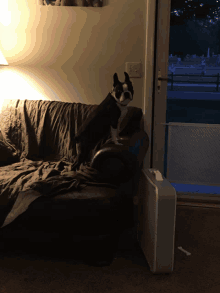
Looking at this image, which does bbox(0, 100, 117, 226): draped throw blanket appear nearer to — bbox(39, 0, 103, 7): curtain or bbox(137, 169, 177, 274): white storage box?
bbox(137, 169, 177, 274): white storage box

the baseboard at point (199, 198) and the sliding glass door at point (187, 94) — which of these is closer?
the sliding glass door at point (187, 94)

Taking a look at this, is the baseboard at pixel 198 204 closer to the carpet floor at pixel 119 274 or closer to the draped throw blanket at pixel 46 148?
the carpet floor at pixel 119 274

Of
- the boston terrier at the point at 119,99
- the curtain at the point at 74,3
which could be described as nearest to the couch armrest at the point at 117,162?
the boston terrier at the point at 119,99

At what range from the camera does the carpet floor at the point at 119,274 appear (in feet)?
4.84

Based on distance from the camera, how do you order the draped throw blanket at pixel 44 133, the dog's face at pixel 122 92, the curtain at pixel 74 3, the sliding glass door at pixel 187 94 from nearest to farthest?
1. the dog's face at pixel 122 92
2. the draped throw blanket at pixel 44 133
3. the curtain at pixel 74 3
4. the sliding glass door at pixel 187 94

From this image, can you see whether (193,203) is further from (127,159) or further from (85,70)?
(85,70)

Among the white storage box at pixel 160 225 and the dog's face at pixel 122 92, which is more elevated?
the dog's face at pixel 122 92

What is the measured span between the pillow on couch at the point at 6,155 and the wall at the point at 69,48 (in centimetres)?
68

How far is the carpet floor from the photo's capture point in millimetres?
1476

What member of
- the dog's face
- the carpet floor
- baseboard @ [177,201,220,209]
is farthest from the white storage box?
baseboard @ [177,201,220,209]

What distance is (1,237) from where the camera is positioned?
5.58ft

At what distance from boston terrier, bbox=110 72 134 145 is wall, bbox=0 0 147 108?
0.76m

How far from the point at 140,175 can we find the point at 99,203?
1.57ft

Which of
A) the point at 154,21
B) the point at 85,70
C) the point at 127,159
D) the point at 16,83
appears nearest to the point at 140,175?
the point at 127,159
